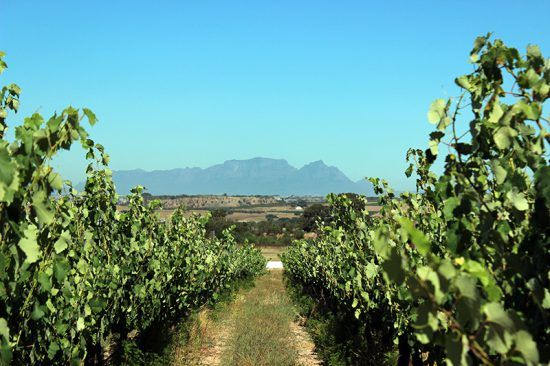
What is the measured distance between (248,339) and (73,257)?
6.12m

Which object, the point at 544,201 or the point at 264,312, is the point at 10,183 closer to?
the point at 544,201

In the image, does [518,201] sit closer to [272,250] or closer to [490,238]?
[490,238]

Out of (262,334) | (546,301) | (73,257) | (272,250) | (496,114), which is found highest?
(496,114)

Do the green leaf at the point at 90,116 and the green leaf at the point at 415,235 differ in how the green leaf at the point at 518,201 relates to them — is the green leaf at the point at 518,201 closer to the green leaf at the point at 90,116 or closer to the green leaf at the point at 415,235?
the green leaf at the point at 415,235

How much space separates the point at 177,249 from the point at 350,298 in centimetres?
362

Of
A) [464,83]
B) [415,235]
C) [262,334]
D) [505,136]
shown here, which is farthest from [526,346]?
[262,334]

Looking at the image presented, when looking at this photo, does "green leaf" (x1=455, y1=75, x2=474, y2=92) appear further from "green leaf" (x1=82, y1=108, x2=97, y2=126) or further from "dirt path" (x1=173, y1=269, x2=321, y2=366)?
"dirt path" (x1=173, y1=269, x2=321, y2=366)

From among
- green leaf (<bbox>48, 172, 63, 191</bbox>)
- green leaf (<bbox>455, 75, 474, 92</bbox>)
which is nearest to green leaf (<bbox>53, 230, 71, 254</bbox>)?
green leaf (<bbox>48, 172, 63, 191</bbox>)

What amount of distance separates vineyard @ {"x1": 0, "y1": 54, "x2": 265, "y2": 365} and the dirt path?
930mm

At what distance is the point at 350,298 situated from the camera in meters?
9.97

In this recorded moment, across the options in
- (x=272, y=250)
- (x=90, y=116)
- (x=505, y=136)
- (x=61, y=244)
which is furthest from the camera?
(x=272, y=250)

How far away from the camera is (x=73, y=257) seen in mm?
5648

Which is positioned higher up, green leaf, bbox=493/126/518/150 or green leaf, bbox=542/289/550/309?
green leaf, bbox=493/126/518/150

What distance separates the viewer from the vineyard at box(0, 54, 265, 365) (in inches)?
103
